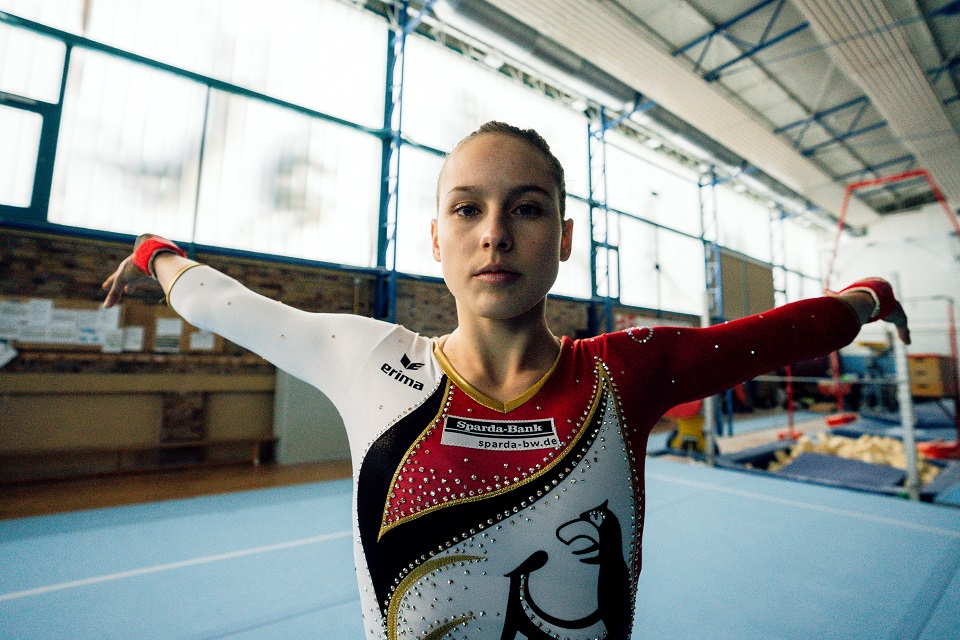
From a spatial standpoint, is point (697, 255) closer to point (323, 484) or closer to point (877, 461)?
point (877, 461)

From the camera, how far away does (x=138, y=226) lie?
15.5ft

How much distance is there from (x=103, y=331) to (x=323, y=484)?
257 centimetres

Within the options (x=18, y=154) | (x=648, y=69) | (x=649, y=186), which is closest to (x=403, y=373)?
(x=18, y=154)

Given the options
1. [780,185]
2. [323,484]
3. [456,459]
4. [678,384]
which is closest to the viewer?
[456,459]

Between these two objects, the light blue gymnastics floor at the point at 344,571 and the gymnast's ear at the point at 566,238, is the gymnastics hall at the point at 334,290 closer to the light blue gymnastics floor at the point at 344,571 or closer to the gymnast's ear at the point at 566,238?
the light blue gymnastics floor at the point at 344,571

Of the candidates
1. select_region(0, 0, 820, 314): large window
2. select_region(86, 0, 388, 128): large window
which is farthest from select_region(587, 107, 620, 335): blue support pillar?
select_region(86, 0, 388, 128): large window

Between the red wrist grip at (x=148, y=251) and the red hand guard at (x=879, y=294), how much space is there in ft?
4.73

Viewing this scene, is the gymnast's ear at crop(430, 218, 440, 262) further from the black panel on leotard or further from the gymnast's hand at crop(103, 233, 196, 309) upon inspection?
the gymnast's hand at crop(103, 233, 196, 309)

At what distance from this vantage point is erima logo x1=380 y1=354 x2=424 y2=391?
80cm

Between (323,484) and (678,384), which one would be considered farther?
(323,484)

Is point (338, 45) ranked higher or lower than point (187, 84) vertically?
higher

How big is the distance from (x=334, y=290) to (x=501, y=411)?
5633mm

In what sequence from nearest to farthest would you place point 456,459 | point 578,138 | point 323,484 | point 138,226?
point 456,459 → point 323,484 → point 138,226 → point 578,138

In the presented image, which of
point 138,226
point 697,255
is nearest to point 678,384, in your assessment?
point 138,226
